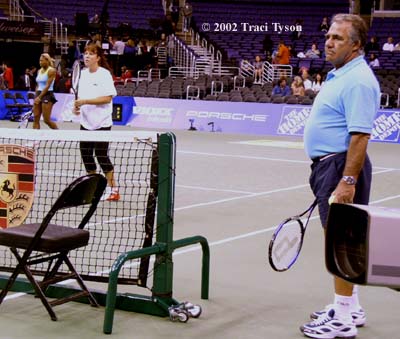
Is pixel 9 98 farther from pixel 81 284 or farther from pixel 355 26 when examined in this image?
pixel 355 26

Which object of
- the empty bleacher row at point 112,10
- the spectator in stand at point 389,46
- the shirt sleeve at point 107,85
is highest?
the empty bleacher row at point 112,10

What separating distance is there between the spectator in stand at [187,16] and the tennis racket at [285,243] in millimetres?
33040

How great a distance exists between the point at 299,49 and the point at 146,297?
101 ft

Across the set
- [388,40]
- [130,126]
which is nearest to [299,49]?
[388,40]

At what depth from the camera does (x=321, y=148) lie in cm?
513

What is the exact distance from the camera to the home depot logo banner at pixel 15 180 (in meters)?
6.01

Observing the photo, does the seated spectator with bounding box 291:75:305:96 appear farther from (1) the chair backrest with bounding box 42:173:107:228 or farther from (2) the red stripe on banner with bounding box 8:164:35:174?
(1) the chair backrest with bounding box 42:173:107:228

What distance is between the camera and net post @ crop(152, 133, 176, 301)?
5.39 meters

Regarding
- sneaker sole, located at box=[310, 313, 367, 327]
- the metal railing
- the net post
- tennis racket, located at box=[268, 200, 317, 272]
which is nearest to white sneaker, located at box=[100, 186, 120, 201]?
the net post

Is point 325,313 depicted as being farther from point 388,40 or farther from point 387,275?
point 388,40

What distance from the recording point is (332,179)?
5090mm

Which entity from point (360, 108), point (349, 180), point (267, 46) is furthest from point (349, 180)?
point (267, 46)

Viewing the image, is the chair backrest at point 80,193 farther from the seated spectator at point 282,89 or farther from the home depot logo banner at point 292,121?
the seated spectator at point 282,89

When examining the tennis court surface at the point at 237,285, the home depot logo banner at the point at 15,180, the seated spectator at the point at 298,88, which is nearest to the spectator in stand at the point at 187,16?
the seated spectator at the point at 298,88
